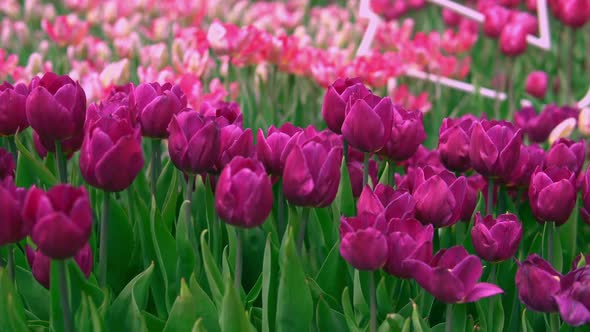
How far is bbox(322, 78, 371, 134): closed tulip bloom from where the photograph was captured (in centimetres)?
127

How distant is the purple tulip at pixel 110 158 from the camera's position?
38.8 inches

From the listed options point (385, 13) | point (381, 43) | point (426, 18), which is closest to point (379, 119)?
point (381, 43)

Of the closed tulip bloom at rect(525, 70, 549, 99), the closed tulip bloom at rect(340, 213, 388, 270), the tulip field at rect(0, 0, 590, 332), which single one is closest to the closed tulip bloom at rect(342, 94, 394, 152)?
the tulip field at rect(0, 0, 590, 332)

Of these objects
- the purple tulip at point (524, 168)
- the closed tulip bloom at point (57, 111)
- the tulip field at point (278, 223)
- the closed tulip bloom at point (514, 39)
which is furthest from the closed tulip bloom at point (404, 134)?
the closed tulip bloom at point (514, 39)

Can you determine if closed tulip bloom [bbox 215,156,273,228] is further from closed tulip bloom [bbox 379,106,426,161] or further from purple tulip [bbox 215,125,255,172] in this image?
closed tulip bloom [bbox 379,106,426,161]

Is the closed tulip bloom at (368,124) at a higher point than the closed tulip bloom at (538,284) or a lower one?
higher

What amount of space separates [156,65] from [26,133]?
837 millimetres

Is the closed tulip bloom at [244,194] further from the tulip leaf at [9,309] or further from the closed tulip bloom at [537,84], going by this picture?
the closed tulip bloom at [537,84]

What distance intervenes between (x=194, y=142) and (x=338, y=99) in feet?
0.98

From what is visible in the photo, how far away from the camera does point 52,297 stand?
3.43 feet

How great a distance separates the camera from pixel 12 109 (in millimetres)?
1229

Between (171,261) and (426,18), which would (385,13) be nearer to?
(426,18)

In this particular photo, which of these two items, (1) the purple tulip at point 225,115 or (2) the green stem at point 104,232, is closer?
(2) the green stem at point 104,232

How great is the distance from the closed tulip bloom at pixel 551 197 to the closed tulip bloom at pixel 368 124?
10.5 inches
